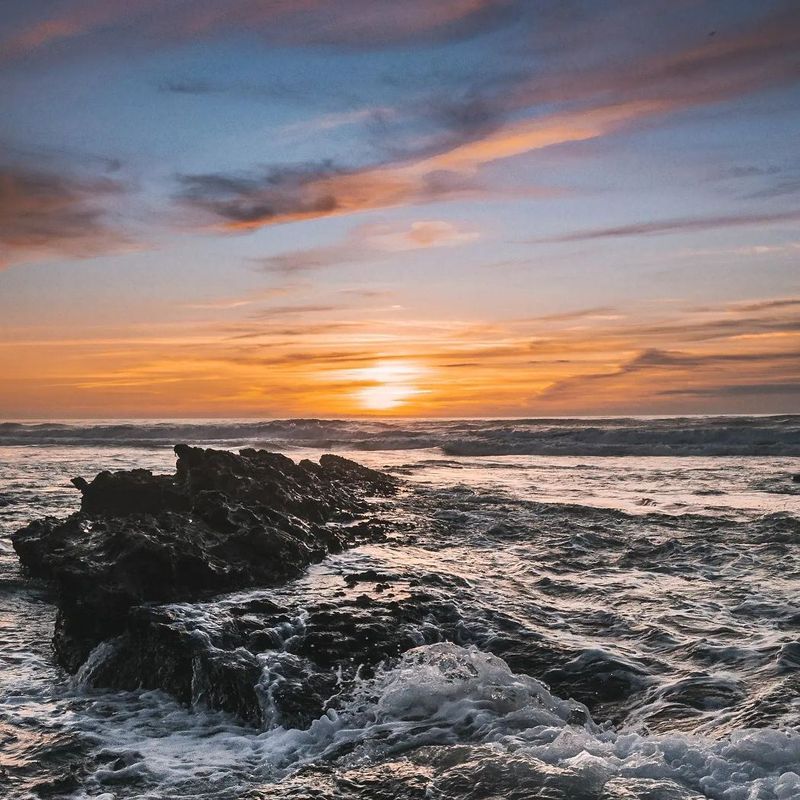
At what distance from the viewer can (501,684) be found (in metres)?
6.27

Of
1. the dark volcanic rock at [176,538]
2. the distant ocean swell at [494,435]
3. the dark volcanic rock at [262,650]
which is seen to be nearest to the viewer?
the dark volcanic rock at [262,650]

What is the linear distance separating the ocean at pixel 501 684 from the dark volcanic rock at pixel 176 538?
40cm

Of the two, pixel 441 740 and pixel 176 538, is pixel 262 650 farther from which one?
pixel 176 538

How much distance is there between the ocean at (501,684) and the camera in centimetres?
487

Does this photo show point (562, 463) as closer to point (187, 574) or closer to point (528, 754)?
point (187, 574)

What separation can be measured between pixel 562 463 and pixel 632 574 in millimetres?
20905

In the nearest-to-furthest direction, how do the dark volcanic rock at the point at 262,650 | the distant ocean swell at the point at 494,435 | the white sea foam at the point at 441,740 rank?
1. the white sea foam at the point at 441,740
2. the dark volcanic rock at the point at 262,650
3. the distant ocean swell at the point at 494,435

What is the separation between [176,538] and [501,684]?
4.59 metres

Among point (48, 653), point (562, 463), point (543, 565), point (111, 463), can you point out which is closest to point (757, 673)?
point (543, 565)

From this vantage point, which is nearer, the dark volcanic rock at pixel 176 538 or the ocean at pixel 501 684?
the ocean at pixel 501 684

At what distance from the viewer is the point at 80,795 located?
→ 15.4 ft

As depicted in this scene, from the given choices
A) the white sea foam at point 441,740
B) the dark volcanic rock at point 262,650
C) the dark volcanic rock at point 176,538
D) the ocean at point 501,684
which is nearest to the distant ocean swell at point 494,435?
the ocean at point 501,684

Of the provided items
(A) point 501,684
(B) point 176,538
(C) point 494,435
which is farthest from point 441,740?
(C) point 494,435

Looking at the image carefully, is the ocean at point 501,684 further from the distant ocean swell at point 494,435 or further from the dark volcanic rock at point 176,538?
the distant ocean swell at point 494,435
